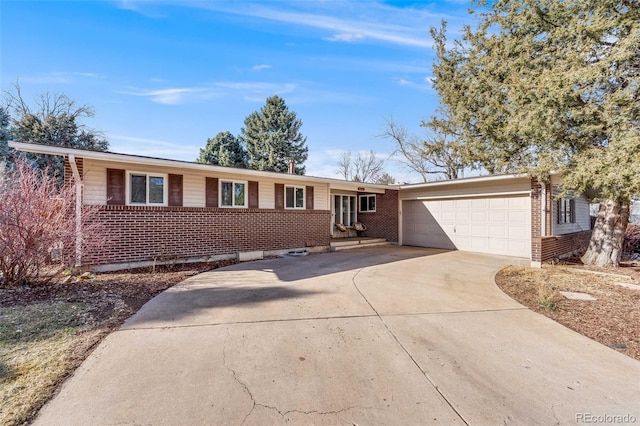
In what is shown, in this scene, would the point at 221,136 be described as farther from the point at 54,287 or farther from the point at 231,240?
the point at 54,287

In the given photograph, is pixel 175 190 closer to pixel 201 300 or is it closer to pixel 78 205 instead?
pixel 78 205

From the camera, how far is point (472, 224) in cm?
1120

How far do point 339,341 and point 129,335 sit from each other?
265 cm

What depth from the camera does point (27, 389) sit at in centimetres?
251

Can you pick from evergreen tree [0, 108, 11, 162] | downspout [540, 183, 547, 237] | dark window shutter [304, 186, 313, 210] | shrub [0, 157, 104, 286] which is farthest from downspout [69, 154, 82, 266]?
evergreen tree [0, 108, 11, 162]

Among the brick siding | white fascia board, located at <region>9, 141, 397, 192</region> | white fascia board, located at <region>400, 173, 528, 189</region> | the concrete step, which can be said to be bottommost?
the concrete step

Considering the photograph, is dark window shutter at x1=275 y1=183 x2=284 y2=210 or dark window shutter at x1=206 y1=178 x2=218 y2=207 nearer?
dark window shutter at x1=206 y1=178 x2=218 y2=207

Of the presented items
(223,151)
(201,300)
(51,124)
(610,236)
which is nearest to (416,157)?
(610,236)

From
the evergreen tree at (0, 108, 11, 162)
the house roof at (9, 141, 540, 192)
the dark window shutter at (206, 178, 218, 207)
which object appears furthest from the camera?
the evergreen tree at (0, 108, 11, 162)

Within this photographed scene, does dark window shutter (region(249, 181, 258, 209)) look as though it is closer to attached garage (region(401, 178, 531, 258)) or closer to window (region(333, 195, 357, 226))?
window (region(333, 195, 357, 226))

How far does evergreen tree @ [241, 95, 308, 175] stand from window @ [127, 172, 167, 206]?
1884 centimetres

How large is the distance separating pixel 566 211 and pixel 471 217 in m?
3.56

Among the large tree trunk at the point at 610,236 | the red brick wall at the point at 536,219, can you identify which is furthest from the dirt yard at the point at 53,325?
the large tree trunk at the point at 610,236

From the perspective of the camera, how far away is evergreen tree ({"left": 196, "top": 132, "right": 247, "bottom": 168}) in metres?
27.0
